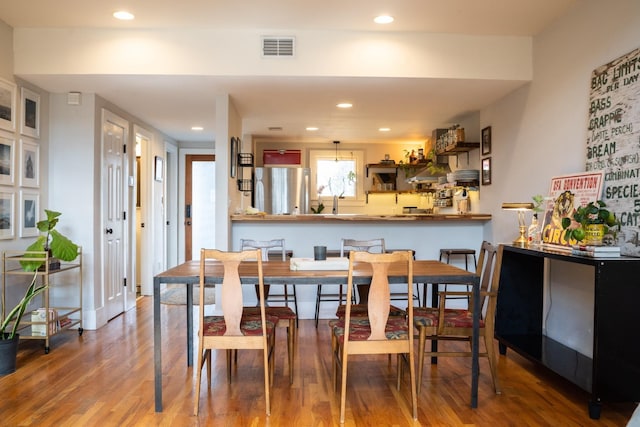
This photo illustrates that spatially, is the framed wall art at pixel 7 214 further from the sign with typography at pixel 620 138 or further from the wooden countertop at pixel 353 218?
the sign with typography at pixel 620 138

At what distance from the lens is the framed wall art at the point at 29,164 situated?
3.88 metres

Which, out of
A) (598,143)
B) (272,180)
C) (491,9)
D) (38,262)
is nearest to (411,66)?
(491,9)

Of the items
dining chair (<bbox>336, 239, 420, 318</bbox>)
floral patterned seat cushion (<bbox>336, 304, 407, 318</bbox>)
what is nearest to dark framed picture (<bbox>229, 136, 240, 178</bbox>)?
dining chair (<bbox>336, 239, 420, 318</bbox>)

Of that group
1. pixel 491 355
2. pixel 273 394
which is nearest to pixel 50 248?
pixel 273 394

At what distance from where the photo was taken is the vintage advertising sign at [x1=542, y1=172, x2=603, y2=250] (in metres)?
2.96

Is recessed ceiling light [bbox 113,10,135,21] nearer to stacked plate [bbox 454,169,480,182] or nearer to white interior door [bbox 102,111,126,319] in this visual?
white interior door [bbox 102,111,126,319]

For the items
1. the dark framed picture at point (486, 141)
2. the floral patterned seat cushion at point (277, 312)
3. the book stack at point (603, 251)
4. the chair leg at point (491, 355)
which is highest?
the dark framed picture at point (486, 141)

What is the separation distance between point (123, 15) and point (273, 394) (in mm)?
2946

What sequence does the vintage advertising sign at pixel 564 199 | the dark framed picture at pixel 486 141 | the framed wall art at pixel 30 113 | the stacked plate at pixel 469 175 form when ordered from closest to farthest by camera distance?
the vintage advertising sign at pixel 564 199, the framed wall art at pixel 30 113, the dark framed picture at pixel 486 141, the stacked plate at pixel 469 175

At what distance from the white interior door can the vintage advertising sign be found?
4.01 metres

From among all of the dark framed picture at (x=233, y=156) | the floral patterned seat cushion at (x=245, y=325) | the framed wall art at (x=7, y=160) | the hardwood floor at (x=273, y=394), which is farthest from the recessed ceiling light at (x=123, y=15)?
the hardwood floor at (x=273, y=394)

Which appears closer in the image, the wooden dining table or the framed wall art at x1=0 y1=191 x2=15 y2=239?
the wooden dining table

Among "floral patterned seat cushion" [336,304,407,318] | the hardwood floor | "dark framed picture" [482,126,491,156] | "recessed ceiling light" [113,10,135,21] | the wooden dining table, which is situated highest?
"recessed ceiling light" [113,10,135,21]

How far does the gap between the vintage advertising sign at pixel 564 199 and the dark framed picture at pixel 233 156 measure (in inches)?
112
